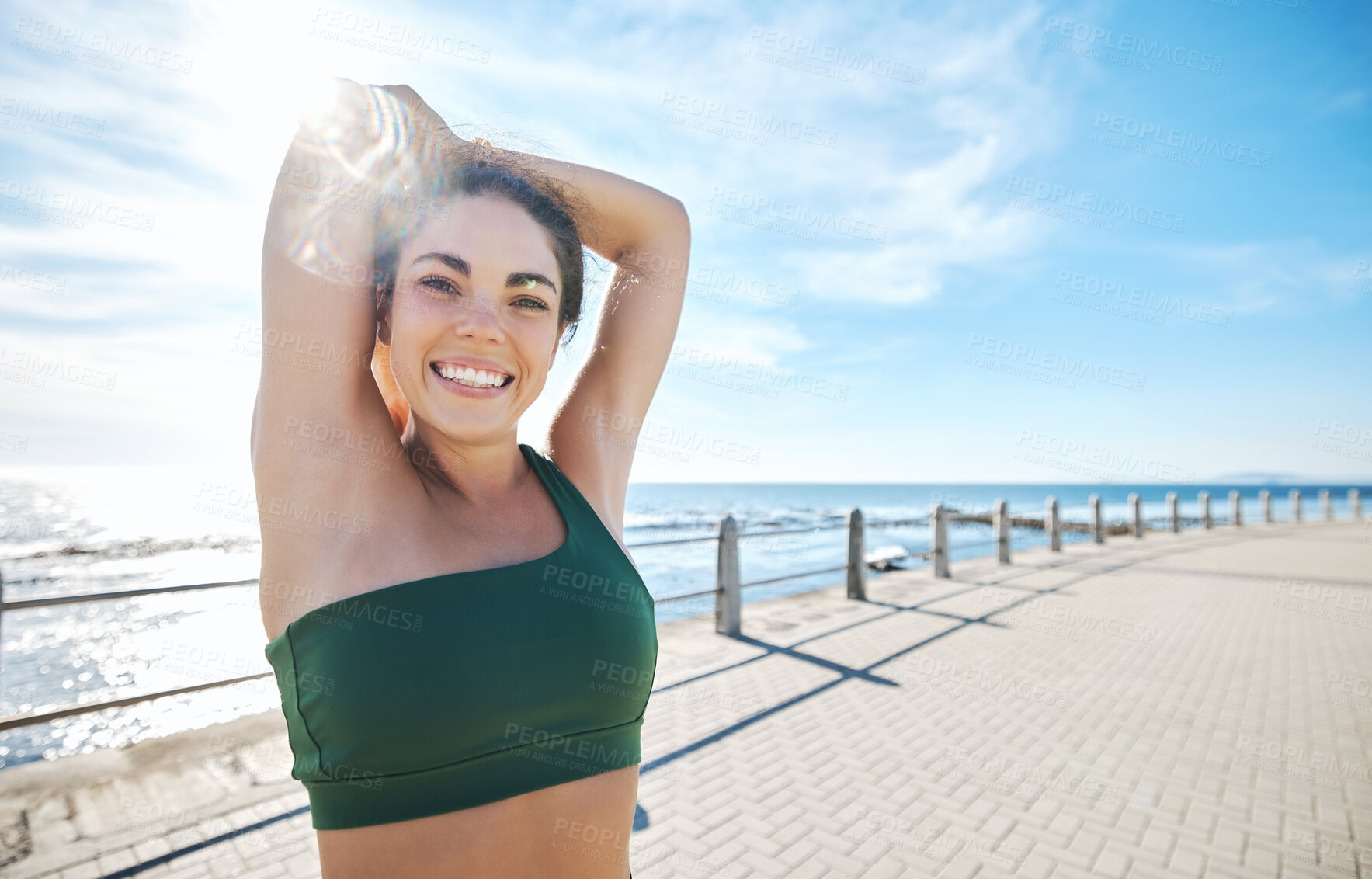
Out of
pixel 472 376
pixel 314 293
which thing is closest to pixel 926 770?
pixel 472 376

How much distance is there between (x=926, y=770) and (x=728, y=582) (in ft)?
11.5

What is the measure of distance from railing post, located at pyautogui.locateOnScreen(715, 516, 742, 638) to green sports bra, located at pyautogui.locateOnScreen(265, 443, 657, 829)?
6.51 meters

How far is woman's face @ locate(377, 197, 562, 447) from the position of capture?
138 centimetres

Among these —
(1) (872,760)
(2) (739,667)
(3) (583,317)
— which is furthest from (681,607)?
(3) (583,317)

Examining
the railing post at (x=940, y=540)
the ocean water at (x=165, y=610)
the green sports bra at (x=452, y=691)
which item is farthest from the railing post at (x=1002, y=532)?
the green sports bra at (x=452, y=691)

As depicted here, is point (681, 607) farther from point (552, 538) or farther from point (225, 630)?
point (552, 538)

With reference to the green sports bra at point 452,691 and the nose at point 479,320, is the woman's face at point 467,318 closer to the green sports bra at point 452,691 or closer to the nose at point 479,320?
the nose at point 479,320

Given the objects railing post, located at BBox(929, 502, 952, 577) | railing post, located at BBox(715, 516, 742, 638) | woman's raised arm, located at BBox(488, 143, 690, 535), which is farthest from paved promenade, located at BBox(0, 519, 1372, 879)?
railing post, located at BBox(929, 502, 952, 577)

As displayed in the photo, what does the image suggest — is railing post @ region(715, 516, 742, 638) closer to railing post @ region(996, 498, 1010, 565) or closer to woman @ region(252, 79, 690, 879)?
woman @ region(252, 79, 690, 879)

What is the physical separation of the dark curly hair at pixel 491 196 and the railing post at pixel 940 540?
11.2 meters

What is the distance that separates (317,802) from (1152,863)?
13.7 ft

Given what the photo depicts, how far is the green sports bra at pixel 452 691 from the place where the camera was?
1.19 metres

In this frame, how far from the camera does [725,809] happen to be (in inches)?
160

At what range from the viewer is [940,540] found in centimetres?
1220
